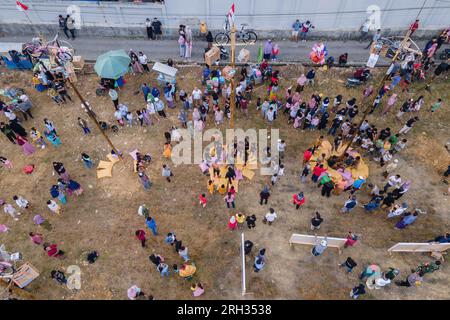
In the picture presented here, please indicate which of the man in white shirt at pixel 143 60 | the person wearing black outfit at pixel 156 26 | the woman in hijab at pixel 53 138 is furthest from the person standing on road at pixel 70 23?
the woman in hijab at pixel 53 138

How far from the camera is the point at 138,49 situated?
2278 cm

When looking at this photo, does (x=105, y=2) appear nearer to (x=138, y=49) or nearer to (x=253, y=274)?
(x=138, y=49)

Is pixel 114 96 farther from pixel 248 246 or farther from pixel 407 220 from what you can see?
pixel 407 220

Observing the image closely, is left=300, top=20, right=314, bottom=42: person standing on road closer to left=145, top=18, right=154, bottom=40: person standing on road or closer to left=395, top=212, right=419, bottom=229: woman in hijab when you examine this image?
left=145, top=18, right=154, bottom=40: person standing on road

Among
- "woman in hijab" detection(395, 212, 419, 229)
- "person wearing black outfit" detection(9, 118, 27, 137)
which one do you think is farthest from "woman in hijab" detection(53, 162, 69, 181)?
"woman in hijab" detection(395, 212, 419, 229)

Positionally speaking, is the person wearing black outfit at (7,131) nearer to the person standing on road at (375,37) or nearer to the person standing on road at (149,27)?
the person standing on road at (149,27)

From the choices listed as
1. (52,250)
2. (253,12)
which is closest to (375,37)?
(253,12)

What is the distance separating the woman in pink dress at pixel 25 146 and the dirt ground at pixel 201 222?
1.12 ft

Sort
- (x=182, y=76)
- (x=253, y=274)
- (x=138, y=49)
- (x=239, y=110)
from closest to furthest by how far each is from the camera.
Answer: (x=253, y=274) → (x=239, y=110) → (x=182, y=76) → (x=138, y=49)

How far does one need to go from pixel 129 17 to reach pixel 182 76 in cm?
542

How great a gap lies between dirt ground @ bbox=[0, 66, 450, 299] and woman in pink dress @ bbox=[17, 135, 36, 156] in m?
0.34

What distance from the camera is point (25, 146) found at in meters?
17.9

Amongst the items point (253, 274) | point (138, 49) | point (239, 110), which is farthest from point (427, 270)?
point (138, 49)

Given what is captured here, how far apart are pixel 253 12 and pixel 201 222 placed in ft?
43.9
